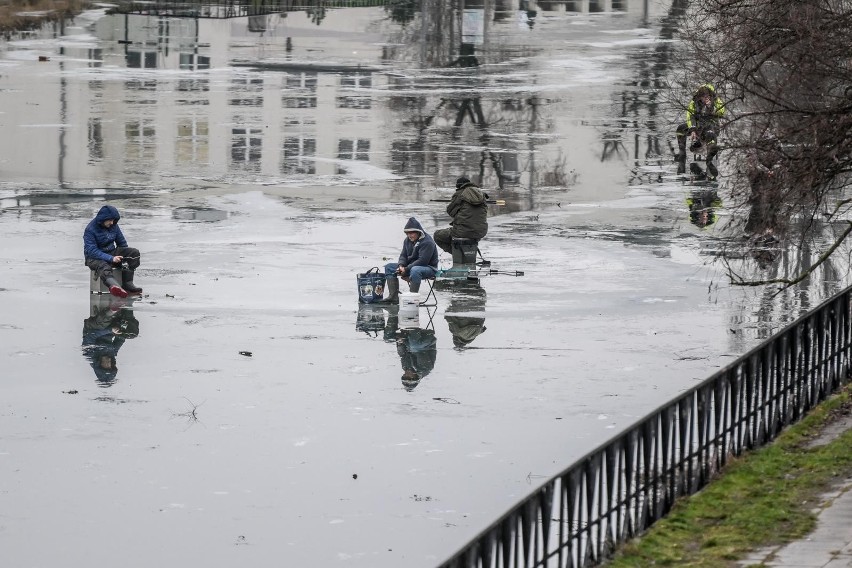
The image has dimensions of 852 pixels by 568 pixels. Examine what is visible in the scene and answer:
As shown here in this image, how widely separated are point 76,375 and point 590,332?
5.67m

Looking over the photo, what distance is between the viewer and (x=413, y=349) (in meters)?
16.8

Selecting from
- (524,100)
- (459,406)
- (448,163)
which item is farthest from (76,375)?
(524,100)

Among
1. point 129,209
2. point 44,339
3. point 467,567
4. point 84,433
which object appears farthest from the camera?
point 129,209

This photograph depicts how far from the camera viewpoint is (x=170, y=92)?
135ft

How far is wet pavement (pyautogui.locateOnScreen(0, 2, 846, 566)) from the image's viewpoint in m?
11.5

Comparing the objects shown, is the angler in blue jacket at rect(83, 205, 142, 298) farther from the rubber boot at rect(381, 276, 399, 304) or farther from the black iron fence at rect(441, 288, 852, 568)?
the black iron fence at rect(441, 288, 852, 568)

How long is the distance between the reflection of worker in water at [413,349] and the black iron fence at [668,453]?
155 inches

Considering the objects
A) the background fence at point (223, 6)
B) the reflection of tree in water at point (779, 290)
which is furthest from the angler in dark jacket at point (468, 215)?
the background fence at point (223, 6)

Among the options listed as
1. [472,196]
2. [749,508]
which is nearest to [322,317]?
[472,196]

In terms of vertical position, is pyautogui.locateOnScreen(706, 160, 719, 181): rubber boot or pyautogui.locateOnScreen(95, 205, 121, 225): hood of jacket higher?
pyautogui.locateOnScreen(706, 160, 719, 181): rubber boot

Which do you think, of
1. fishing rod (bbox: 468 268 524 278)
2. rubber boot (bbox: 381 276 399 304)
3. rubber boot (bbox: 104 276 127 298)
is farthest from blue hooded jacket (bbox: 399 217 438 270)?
rubber boot (bbox: 104 276 127 298)

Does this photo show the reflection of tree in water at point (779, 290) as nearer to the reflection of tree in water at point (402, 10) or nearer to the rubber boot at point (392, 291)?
the rubber boot at point (392, 291)

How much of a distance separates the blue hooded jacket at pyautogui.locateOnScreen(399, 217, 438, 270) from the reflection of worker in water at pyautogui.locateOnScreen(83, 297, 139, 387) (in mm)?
3426

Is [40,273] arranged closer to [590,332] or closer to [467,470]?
[590,332]
